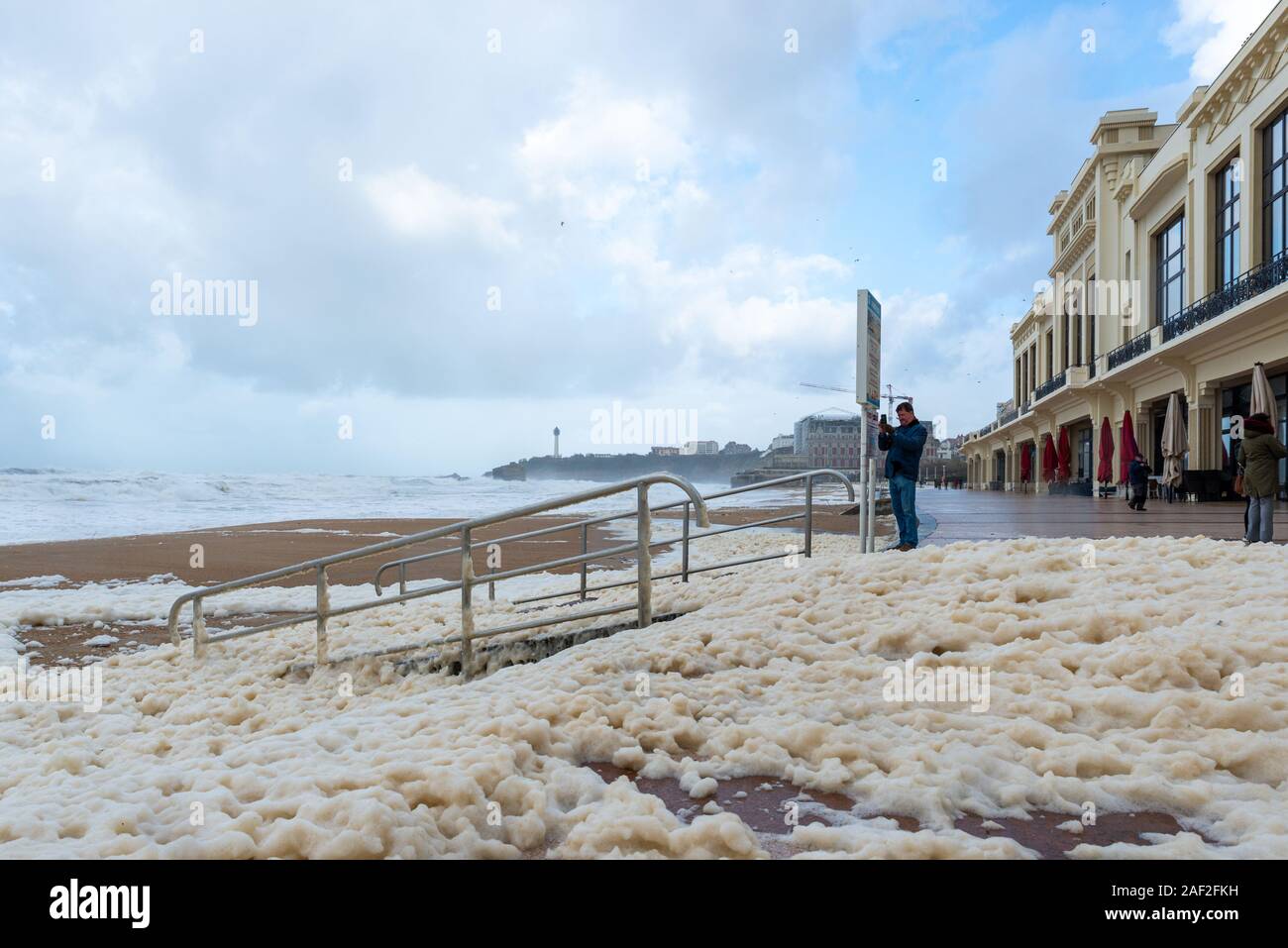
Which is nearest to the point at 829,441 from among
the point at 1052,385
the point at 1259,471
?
the point at 1052,385

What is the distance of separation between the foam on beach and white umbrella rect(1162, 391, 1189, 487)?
17212 mm

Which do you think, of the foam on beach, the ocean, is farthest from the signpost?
the ocean

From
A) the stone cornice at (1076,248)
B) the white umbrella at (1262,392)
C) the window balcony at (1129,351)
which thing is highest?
the stone cornice at (1076,248)

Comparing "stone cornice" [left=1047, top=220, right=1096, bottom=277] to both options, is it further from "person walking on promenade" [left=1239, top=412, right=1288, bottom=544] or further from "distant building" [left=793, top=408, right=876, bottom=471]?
"distant building" [left=793, top=408, right=876, bottom=471]

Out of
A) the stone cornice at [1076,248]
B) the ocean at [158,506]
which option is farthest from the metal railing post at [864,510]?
the stone cornice at [1076,248]

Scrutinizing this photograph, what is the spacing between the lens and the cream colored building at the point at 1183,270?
18.7 meters

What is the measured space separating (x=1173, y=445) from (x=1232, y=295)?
13.6 feet

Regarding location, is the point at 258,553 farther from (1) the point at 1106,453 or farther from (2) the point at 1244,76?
(2) the point at 1244,76

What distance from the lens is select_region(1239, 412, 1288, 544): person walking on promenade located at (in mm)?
7484

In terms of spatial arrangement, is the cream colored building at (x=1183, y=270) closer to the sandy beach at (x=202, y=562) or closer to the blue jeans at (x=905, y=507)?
the blue jeans at (x=905, y=507)

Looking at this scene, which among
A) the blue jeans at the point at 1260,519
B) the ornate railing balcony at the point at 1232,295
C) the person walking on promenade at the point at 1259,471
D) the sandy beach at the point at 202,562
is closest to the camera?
the blue jeans at the point at 1260,519

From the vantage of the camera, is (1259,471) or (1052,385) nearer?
(1259,471)

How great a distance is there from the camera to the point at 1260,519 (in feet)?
24.5

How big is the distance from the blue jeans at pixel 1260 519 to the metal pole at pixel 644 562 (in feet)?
21.3
